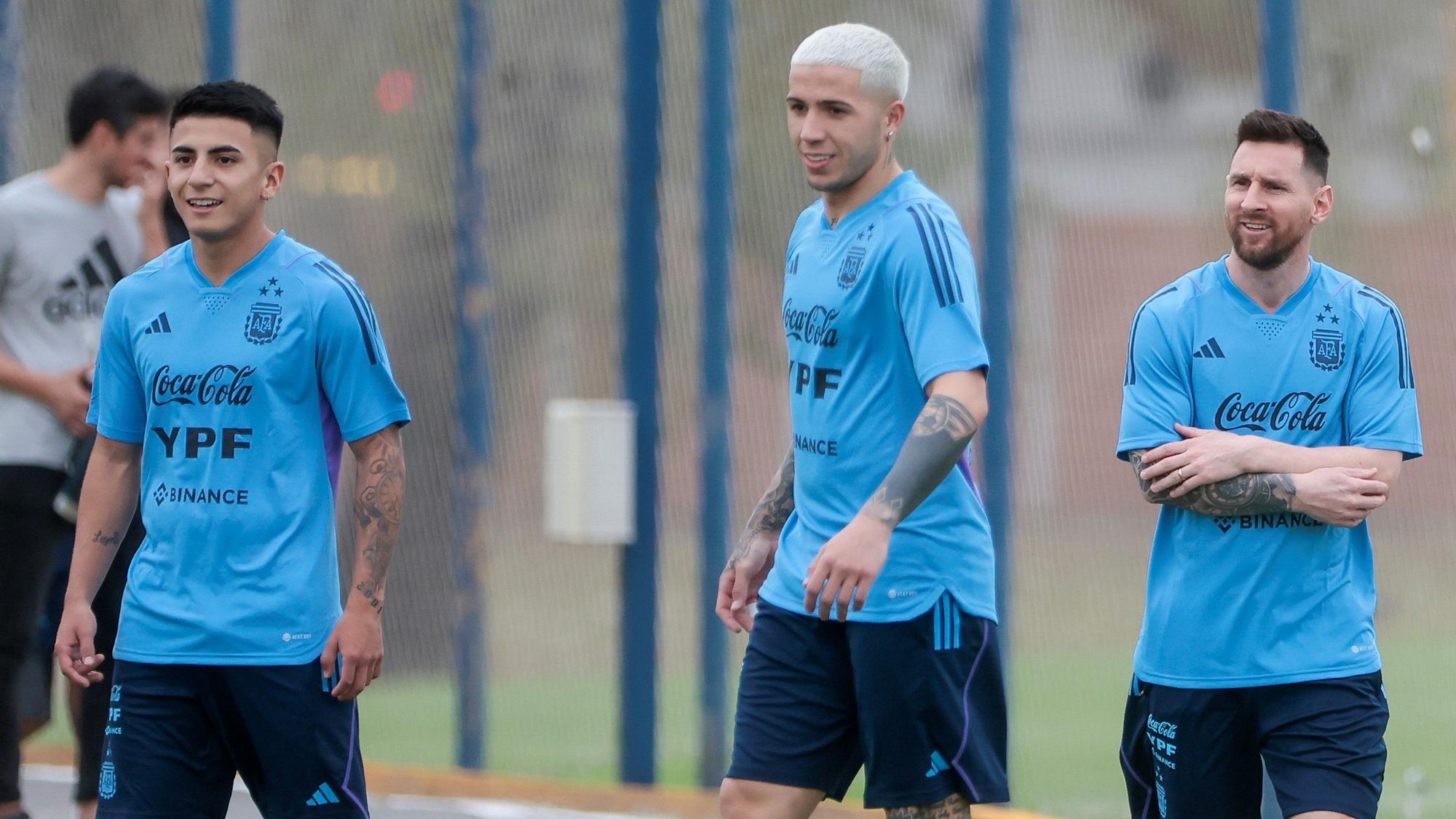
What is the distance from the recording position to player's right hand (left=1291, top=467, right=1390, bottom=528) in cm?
436

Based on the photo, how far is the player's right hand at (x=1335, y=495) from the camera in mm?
4359

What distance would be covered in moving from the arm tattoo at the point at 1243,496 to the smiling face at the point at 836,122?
0.95 m

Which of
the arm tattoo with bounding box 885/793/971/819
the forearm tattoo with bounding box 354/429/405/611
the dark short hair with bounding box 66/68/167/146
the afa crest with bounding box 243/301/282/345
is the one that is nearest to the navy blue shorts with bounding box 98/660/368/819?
the forearm tattoo with bounding box 354/429/405/611

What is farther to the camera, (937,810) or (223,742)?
(937,810)

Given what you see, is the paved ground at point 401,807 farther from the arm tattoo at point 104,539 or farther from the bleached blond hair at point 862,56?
the bleached blond hair at point 862,56

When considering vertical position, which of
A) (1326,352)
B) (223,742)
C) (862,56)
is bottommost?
(223,742)

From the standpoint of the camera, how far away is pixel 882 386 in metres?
4.62

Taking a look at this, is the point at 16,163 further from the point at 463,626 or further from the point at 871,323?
the point at 871,323

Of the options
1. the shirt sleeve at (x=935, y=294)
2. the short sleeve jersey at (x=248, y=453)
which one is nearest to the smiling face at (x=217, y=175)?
the short sleeve jersey at (x=248, y=453)

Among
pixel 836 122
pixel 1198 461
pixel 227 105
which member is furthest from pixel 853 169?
pixel 227 105

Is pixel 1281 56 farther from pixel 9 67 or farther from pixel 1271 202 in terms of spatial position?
pixel 9 67

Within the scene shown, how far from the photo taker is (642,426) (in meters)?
7.99

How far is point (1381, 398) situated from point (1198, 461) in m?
0.45

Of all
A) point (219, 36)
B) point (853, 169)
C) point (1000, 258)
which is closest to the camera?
point (853, 169)
